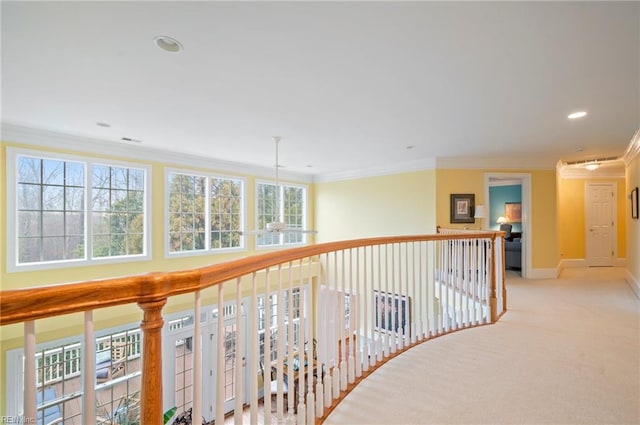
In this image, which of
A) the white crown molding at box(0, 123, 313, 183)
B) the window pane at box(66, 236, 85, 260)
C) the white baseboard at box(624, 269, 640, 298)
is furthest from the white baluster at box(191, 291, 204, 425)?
the white baseboard at box(624, 269, 640, 298)

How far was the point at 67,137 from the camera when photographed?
4203 mm

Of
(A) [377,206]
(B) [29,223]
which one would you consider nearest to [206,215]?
(B) [29,223]

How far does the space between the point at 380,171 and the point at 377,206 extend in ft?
2.57

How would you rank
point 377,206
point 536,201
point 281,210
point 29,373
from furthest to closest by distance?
point 281,210, point 377,206, point 536,201, point 29,373

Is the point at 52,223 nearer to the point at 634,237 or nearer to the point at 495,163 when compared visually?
the point at 495,163

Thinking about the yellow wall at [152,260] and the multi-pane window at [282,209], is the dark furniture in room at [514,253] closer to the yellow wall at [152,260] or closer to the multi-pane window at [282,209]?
the multi-pane window at [282,209]

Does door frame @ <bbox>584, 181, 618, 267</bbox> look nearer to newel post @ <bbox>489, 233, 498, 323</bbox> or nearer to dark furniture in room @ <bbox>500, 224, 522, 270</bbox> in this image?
dark furniture in room @ <bbox>500, 224, 522, 270</bbox>

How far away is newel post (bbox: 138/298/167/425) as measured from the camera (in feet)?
2.60

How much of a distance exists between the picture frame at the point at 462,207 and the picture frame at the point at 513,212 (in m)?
3.31

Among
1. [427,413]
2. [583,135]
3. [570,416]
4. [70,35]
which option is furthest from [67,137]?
[583,135]

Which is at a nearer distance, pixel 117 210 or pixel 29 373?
pixel 29 373

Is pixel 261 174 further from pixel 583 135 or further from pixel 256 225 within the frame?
pixel 583 135

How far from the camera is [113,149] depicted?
4656mm

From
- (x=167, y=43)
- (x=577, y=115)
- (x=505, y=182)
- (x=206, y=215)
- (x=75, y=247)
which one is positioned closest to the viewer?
(x=167, y=43)
